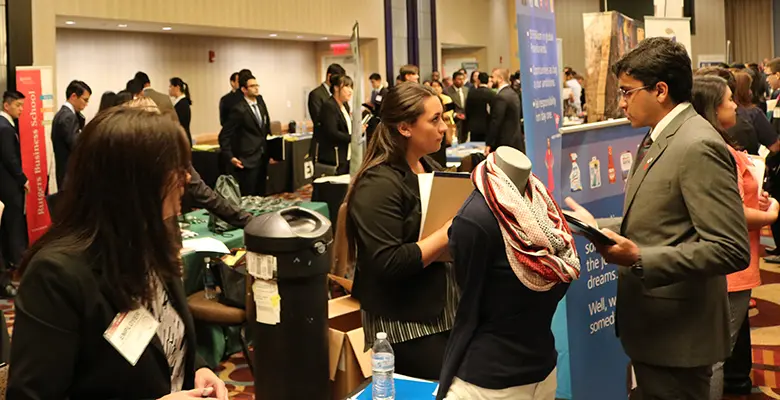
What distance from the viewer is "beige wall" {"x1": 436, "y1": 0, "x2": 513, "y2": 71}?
19.9 m

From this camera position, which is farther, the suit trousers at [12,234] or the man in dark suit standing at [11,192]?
the suit trousers at [12,234]

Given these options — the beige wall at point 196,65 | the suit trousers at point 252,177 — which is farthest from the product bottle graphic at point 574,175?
the beige wall at point 196,65

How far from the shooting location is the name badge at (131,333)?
4.66 feet

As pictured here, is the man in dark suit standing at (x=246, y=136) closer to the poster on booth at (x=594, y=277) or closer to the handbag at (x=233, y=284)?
the handbag at (x=233, y=284)

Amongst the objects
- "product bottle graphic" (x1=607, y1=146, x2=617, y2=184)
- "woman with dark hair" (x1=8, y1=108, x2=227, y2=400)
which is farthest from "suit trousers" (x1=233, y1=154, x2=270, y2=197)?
"woman with dark hair" (x1=8, y1=108, x2=227, y2=400)

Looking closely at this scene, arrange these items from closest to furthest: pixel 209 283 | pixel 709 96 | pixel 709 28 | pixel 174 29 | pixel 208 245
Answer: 1. pixel 709 96
2. pixel 208 245
3. pixel 209 283
4. pixel 174 29
5. pixel 709 28

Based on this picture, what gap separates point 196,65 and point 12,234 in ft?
27.3

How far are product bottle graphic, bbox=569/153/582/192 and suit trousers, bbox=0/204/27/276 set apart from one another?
16.0 ft

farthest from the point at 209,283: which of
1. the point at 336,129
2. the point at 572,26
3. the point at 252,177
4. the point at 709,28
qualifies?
the point at 709,28

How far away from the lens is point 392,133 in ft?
8.34

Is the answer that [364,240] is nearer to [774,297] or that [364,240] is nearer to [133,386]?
[133,386]

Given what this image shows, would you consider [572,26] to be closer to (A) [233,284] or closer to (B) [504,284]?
(A) [233,284]

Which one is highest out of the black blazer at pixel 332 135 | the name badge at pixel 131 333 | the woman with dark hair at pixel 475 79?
the woman with dark hair at pixel 475 79

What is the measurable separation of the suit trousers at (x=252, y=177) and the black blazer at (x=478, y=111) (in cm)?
360
